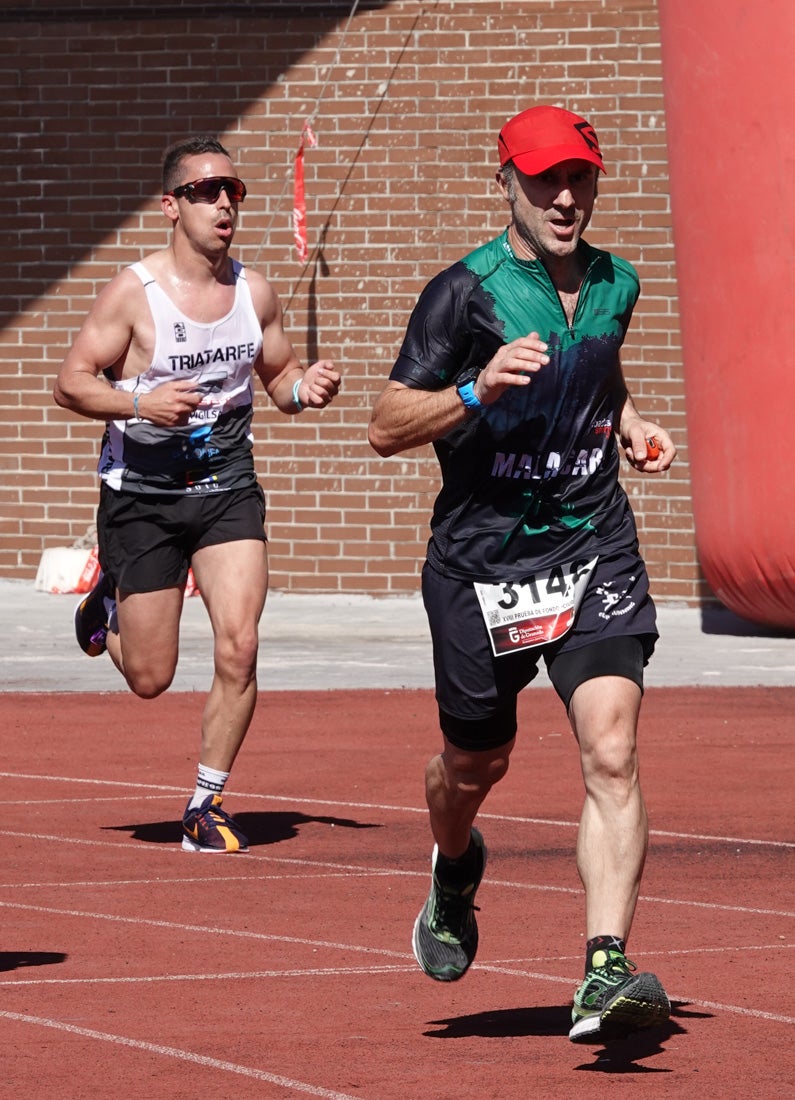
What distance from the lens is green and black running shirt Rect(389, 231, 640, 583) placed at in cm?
543

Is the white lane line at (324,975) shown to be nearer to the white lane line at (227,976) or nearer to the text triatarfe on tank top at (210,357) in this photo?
the white lane line at (227,976)

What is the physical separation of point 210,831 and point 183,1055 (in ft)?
9.41

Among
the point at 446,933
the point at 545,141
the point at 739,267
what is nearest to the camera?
the point at 545,141

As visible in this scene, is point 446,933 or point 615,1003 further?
point 446,933

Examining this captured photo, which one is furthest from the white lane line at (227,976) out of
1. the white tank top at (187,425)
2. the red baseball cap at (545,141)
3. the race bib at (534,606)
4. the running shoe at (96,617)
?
the running shoe at (96,617)

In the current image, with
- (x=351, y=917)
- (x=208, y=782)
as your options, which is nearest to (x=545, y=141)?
(x=351, y=917)

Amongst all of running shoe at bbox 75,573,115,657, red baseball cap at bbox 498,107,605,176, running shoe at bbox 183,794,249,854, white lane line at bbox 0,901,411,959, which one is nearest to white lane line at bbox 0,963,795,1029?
white lane line at bbox 0,901,411,959

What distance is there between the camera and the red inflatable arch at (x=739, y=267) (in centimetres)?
1276

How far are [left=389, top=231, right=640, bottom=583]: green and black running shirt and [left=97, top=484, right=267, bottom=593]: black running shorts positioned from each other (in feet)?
8.60

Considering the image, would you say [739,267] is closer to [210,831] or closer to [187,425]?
[187,425]

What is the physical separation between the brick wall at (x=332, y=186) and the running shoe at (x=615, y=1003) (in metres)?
10.9

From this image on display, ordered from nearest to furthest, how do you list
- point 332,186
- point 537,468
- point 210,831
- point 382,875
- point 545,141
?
point 545,141
point 537,468
point 382,875
point 210,831
point 332,186

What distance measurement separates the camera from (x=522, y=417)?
214 inches

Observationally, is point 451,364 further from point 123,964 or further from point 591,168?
point 123,964
